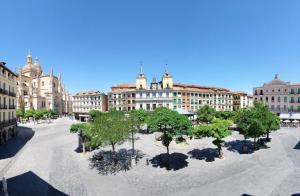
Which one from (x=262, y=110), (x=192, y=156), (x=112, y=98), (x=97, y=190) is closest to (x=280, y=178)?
(x=192, y=156)

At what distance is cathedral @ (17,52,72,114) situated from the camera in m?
88.8

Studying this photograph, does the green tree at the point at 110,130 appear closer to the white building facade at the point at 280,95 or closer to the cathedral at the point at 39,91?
the white building facade at the point at 280,95

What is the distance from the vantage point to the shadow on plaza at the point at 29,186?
1709 centimetres

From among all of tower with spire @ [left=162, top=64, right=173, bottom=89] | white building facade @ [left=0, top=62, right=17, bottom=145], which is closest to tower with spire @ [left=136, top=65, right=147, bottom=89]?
tower with spire @ [left=162, top=64, right=173, bottom=89]

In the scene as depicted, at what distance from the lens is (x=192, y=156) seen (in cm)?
2695

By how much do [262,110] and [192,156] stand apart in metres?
12.0

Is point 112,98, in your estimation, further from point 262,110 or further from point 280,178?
point 280,178

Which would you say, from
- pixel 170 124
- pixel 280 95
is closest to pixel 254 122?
pixel 170 124

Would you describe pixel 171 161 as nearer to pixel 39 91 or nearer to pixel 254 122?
pixel 254 122

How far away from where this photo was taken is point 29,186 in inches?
728

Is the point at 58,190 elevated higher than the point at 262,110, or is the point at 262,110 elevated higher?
the point at 262,110

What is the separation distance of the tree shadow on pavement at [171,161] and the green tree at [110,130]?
4.73 meters

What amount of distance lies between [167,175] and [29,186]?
12.2 metres

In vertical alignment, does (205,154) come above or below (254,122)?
below
